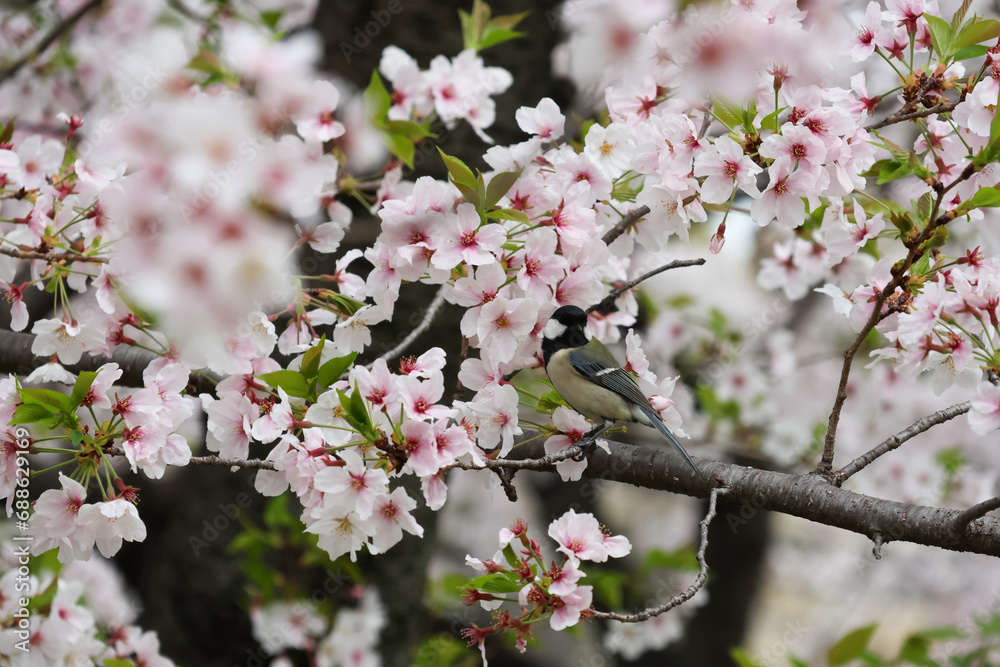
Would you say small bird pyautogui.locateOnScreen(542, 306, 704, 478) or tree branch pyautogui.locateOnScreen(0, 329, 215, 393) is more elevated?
small bird pyautogui.locateOnScreen(542, 306, 704, 478)

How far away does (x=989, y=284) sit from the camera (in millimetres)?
1408

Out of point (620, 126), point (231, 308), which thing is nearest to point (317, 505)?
point (231, 308)

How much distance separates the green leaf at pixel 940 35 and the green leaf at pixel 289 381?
1.46 m

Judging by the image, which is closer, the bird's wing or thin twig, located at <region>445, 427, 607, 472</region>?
thin twig, located at <region>445, 427, 607, 472</region>

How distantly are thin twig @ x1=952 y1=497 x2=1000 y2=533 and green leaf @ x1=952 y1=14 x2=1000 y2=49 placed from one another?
36.5 inches

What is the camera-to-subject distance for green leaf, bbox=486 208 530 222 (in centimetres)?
145

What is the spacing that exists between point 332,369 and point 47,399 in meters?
0.51

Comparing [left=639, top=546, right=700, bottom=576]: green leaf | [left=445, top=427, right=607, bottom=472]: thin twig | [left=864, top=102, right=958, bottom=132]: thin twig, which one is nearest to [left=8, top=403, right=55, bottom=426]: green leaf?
[left=445, top=427, right=607, bottom=472]: thin twig

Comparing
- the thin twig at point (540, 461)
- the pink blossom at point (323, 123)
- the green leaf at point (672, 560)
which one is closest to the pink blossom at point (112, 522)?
the thin twig at point (540, 461)

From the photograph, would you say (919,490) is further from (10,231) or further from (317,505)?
(10,231)

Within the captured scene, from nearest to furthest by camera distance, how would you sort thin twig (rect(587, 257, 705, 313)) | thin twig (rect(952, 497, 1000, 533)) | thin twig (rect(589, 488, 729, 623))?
thin twig (rect(952, 497, 1000, 533)) < thin twig (rect(589, 488, 729, 623)) < thin twig (rect(587, 257, 705, 313))

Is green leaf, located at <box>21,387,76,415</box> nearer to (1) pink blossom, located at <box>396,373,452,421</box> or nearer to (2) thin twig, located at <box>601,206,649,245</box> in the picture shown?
(1) pink blossom, located at <box>396,373,452,421</box>

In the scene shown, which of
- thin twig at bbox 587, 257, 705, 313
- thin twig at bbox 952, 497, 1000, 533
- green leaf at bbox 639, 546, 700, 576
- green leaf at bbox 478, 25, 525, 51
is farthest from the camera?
green leaf at bbox 639, 546, 700, 576

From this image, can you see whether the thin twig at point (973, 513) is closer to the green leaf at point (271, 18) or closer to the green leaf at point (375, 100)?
the green leaf at point (375, 100)
